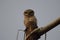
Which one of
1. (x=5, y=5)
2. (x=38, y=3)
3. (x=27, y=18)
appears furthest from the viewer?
(x=5, y=5)

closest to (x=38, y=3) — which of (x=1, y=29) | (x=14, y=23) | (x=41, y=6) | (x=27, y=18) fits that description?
(x=41, y=6)

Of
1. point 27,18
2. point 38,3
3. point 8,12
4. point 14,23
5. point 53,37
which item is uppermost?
point 27,18

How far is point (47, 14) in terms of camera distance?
2.35 m

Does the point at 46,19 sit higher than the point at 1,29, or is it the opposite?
the point at 46,19

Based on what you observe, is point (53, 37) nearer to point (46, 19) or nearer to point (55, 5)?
point (46, 19)

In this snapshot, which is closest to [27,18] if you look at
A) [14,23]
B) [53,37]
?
[53,37]

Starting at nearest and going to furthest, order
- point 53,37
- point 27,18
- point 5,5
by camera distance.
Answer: point 27,18 < point 53,37 < point 5,5

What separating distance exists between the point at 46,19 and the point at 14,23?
21.6 inches

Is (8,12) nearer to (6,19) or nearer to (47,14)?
(6,19)

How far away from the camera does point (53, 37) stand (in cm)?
227

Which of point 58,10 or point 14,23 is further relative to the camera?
point 14,23

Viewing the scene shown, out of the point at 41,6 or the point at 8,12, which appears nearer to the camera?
the point at 41,6

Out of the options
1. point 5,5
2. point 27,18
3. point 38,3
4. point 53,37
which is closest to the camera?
point 27,18

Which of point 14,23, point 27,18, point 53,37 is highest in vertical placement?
point 27,18
